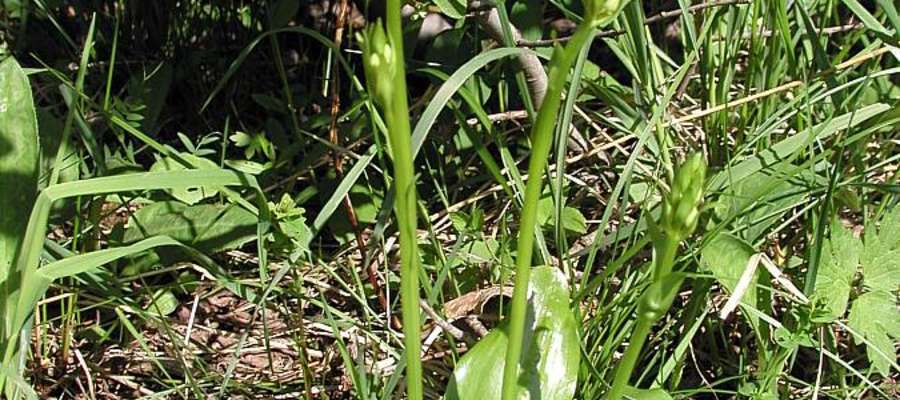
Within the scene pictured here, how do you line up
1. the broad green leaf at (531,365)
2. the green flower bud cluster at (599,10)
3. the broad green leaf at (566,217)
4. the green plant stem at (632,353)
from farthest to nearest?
1. the broad green leaf at (566,217)
2. the broad green leaf at (531,365)
3. the green plant stem at (632,353)
4. the green flower bud cluster at (599,10)

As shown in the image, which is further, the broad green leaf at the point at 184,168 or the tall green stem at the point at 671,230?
the broad green leaf at the point at 184,168

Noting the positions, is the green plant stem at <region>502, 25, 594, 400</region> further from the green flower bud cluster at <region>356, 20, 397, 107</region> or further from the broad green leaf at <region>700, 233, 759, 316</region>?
the broad green leaf at <region>700, 233, 759, 316</region>

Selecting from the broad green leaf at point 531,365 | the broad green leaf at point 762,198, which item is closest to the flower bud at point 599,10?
the broad green leaf at point 531,365

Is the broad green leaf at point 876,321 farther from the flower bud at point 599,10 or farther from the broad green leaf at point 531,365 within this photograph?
the flower bud at point 599,10

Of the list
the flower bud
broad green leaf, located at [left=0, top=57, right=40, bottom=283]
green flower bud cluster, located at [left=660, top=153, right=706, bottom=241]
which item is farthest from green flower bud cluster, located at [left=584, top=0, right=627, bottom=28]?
broad green leaf, located at [left=0, top=57, right=40, bottom=283]

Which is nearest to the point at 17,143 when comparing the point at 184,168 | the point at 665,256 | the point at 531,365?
the point at 184,168

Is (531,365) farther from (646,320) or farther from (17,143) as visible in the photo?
(17,143)

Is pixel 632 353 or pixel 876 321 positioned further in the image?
pixel 876 321

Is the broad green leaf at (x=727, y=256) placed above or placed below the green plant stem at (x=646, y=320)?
below

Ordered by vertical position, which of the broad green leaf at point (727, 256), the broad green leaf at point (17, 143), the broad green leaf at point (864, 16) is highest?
the broad green leaf at point (864, 16)
